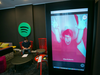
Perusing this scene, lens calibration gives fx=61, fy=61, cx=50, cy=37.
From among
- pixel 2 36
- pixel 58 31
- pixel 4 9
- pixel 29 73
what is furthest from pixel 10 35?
pixel 58 31

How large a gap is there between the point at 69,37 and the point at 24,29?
161 inches

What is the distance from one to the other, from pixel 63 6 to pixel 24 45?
11.0 feet

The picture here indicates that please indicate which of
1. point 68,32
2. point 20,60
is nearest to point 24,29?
point 20,60

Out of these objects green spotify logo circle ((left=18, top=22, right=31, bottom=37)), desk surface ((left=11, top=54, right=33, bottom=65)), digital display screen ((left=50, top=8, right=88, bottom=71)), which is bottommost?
desk surface ((left=11, top=54, right=33, bottom=65))

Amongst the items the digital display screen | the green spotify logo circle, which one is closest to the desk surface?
the digital display screen

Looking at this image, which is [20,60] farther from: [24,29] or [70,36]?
[24,29]

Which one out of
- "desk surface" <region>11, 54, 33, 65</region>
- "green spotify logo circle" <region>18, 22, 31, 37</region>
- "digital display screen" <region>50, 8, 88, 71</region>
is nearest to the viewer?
"digital display screen" <region>50, 8, 88, 71</region>

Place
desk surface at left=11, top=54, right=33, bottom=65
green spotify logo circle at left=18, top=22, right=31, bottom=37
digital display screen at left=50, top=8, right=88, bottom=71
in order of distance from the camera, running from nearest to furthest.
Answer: digital display screen at left=50, top=8, right=88, bottom=71
desk surface at left=11, top=54, right=33, bottom=65
green spotify logo circle at left=18, top=22, right=31, bottom=37

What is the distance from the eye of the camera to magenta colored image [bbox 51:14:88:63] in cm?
88

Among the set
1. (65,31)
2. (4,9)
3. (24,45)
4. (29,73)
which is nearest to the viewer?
(65,31)

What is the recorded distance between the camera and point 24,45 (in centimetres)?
361

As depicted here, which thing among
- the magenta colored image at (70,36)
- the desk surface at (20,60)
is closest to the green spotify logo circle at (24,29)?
the desk surface at (20,60)

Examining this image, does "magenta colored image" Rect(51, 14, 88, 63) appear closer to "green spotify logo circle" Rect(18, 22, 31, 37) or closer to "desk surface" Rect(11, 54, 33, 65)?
"desk surface" Rect(11, 54, 33, 65)

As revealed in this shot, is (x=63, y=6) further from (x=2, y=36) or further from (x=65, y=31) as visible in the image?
(x=2, y=36)
